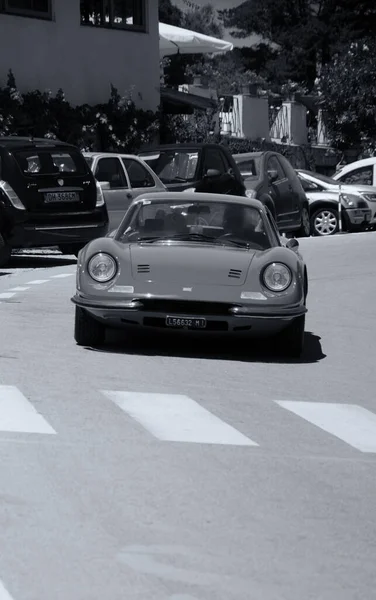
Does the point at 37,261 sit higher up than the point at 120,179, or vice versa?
the point at 120,179

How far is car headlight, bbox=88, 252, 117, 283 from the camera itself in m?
12.0

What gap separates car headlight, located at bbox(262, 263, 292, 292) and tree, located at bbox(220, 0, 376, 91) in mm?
74096

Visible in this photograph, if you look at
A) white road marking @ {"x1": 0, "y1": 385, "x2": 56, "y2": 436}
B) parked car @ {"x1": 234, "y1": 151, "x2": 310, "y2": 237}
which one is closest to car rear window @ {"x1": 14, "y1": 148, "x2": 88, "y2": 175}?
parked car @ {"x1": 234, "y1": 151, "x2": 310, "y2": 237}

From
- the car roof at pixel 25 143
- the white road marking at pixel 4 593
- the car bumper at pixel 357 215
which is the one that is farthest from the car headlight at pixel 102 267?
the car bumper at pixel 357 215

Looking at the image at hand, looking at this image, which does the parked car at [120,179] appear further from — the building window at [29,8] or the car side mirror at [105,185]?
the building window at [29,8]

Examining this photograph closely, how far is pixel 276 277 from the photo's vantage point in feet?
38.9

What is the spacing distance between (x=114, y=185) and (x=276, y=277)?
12493 millimetres

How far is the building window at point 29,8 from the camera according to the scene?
108 ft

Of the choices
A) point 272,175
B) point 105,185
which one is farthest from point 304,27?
point 105,185

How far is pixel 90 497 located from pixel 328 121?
169 ft

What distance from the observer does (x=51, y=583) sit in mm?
5578

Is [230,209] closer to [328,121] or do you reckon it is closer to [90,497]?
[90,497]

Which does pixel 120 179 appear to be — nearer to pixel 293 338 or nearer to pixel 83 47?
pixel 83 47

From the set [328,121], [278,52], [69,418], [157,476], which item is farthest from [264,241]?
[278,52]
